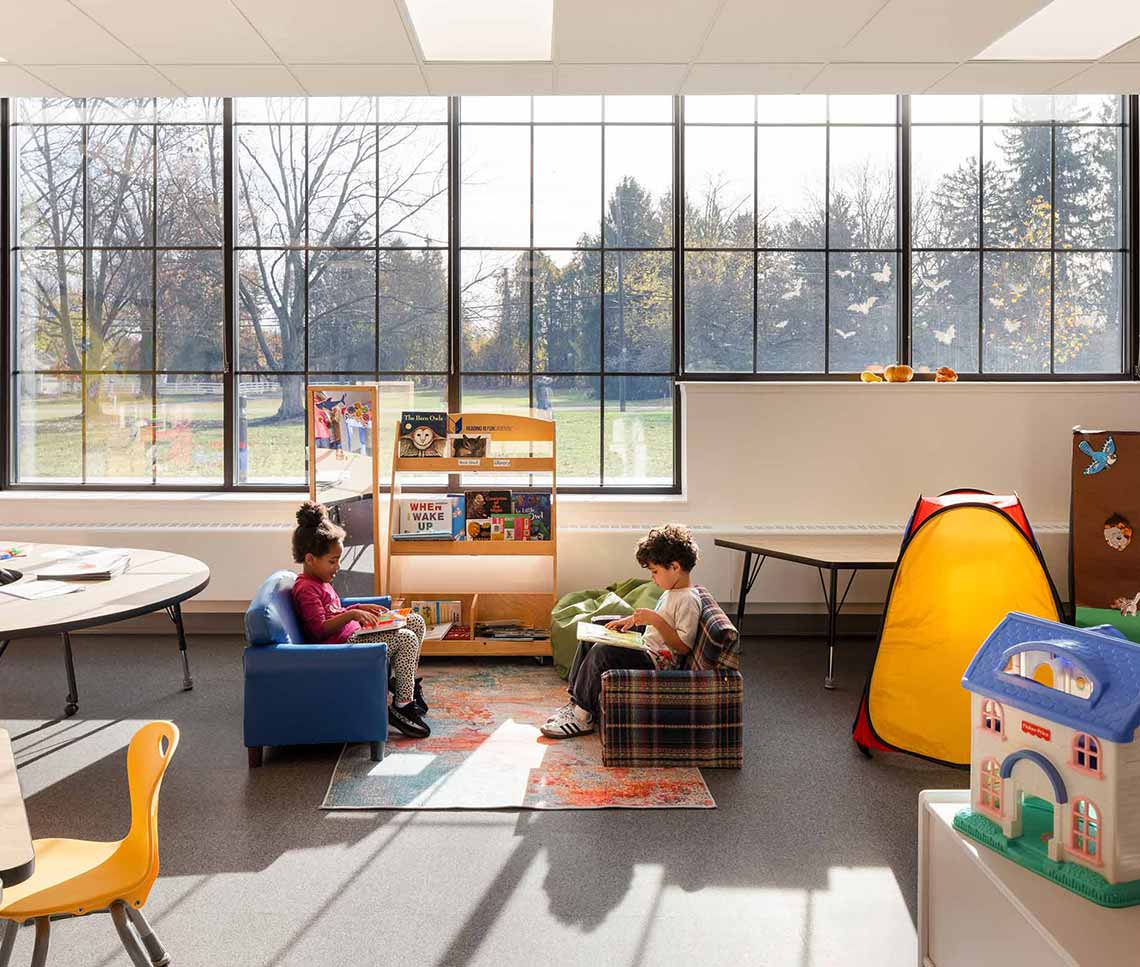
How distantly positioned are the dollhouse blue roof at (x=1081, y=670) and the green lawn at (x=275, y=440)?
399 centimetres

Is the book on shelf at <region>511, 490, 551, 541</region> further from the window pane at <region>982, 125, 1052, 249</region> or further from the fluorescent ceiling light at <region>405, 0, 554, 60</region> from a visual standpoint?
the window pane at <region>982, 125, 1052, 249</region>

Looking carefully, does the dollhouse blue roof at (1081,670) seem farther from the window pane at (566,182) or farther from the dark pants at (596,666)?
the window pane at (566,182)

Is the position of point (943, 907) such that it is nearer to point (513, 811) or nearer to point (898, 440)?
point (513, 811)

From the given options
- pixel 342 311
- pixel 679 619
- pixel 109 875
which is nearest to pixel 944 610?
pixel 679 619

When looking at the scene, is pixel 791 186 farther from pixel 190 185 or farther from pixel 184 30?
pixel 190 185

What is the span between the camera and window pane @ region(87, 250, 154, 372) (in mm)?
6125

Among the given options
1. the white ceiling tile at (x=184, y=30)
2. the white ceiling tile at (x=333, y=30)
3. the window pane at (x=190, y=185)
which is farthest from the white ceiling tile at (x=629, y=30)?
the window pane at (x=190, y=185)

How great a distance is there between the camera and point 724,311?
241 inches

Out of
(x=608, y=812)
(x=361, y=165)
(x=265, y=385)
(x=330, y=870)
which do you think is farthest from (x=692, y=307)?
(x=330, y=870)

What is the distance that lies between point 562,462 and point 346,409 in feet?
4.80

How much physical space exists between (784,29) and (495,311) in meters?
2.61

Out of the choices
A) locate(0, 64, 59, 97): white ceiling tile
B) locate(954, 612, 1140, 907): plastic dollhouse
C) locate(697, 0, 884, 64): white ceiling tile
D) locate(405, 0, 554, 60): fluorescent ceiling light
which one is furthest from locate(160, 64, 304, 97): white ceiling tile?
locate(954, 612, 1140, 907): plastic dollhouse

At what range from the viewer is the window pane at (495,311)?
6102 millimetres

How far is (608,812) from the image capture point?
337 cm
